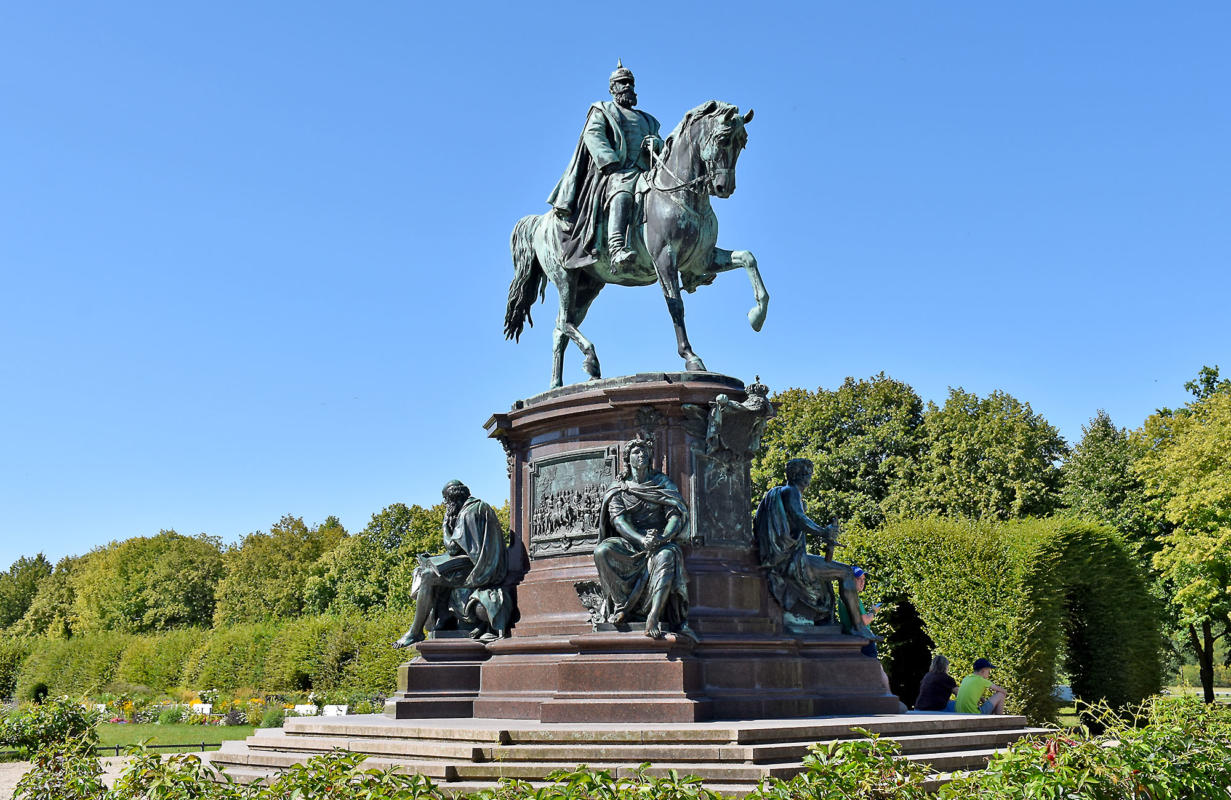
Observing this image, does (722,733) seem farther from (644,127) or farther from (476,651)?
(644,127)

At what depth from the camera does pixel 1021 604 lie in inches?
1024

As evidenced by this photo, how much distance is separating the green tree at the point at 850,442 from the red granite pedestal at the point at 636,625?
2678 centimetres

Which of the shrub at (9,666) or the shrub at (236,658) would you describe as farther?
the shrub at (9,666)

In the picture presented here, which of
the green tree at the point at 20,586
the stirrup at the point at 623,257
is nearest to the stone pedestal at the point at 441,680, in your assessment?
the stirrup at the point at 623,257

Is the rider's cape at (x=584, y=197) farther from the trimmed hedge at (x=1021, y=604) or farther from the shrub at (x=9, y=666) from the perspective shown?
the shrub at (x=9, y=666)

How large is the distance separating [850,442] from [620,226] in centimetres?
2907

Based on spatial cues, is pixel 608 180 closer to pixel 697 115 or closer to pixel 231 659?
pixel 697 115

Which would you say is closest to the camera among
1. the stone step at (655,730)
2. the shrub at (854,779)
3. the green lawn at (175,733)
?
the shrub at (854,779)

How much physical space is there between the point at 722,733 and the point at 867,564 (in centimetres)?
1989

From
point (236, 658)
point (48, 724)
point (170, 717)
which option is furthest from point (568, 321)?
point (236, 658)

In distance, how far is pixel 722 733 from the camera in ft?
30.2

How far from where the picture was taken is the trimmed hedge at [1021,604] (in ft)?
85.8

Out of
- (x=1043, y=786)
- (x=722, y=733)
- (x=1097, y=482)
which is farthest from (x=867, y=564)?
(x=1043, y=786)

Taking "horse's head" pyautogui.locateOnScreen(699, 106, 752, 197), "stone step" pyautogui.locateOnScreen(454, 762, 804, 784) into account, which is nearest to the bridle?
"horse's head" pyautogui.locateOnScreen(699, 106, 752, 197)
